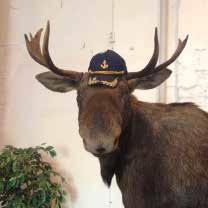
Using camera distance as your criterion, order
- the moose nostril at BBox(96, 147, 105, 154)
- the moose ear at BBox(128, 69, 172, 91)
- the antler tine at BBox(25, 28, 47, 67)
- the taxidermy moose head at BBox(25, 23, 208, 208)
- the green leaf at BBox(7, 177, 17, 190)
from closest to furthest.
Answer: the moose nostril at BBox(96, 147, 105, 154), the taxidermy moose head at BBox(25, 23, 208, 208), the moose ear at BBox(128, 69, 172, 91), the antler tine at BBox(25, 28, 47, 67), the green leaf at BBox(7, 177, 17, 190)

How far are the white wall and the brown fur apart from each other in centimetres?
89

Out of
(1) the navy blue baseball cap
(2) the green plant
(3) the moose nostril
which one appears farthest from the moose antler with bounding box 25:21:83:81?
(2) the green plant

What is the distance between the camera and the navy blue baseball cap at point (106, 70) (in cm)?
175

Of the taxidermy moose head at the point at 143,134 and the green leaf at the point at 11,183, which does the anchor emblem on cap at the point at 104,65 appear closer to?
the taxidermy moose head at the point at 143,134

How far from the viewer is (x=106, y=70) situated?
1772 millimetres

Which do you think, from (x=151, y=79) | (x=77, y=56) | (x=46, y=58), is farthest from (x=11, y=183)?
(x=151, y=79)

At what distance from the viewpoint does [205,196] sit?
1778 millimetres

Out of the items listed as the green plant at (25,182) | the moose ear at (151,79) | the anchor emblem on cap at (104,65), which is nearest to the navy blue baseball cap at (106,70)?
the anchor emblem on cap at (104,65)

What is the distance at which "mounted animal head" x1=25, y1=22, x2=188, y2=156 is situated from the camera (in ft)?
5.21

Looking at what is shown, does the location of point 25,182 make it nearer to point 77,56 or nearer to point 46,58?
point 77,56

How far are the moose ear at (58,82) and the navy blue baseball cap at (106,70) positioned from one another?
159 millimetres

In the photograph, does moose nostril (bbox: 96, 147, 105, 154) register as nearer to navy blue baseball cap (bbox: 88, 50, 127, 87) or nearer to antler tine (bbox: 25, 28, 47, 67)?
navy blue baseball cap (bbox: 88, 50, 127, 87)

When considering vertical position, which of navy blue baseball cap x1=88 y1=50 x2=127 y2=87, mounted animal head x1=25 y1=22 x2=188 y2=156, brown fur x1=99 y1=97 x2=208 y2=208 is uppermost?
navy blue baseball cap x1=88 y1=50 x2=127 y2=87

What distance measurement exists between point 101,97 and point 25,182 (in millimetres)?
1371
